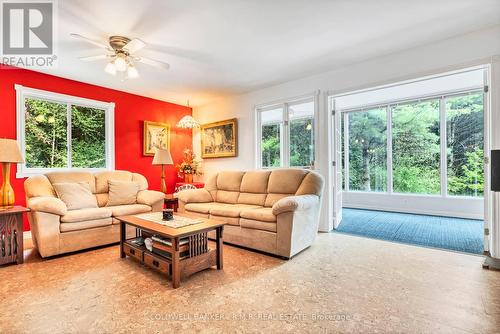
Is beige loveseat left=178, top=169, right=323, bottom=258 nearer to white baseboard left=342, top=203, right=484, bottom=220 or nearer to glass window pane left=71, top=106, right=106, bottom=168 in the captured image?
glass window pane left=71, top=106, right=106, bottom=168

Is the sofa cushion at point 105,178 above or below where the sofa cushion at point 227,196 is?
above

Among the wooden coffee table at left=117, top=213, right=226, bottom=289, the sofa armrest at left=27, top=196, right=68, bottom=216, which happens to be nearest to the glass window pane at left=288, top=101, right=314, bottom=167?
the wooden coffee table at left=117, top=213, right=226, bottom=289

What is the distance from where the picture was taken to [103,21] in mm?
2525

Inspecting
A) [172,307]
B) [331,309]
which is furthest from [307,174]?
[172,307]

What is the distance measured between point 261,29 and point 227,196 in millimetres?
2449

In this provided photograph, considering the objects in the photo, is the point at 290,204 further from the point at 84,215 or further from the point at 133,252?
the point at 84,215

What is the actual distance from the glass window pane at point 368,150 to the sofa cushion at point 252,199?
364 cm

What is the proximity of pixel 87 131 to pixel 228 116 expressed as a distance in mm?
2627

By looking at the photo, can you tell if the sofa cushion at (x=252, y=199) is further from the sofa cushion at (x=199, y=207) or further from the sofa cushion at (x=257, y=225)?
the sofa cushion at (x=257, y=225)

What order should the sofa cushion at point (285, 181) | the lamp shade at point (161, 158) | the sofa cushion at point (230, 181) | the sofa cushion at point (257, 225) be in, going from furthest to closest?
the lamp shade at point (161, 158) < the sofa cushion at point (230, 181) < the sofa cushion at point (285, 181) < the sofa cushion at point (257, 225)

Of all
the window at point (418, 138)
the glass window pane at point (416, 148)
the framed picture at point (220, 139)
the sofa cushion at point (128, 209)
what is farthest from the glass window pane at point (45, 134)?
the glass window pane at point (416, 148)

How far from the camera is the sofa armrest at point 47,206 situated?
282 cm

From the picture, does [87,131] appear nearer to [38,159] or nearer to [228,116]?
[38,159]

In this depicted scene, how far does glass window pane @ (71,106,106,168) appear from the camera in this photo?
14.2 ft
